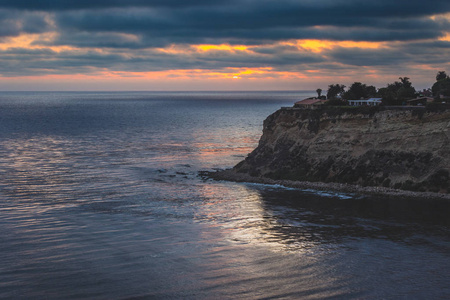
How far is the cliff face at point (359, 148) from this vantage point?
62125mm

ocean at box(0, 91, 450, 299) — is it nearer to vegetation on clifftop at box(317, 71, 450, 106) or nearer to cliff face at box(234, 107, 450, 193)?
cliff face at box(234, 107, 450, 193)

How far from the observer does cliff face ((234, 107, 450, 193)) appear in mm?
62125

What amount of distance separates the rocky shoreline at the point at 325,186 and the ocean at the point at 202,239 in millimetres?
1875

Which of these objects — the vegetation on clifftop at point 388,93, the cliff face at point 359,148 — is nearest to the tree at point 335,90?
the vegetation on clifftop at point 388,93

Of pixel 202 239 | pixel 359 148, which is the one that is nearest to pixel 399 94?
pixel 359 148

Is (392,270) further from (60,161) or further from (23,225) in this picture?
(60,161)

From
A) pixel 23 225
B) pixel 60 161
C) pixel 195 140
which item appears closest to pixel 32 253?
pixel 23 225

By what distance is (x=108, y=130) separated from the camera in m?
155

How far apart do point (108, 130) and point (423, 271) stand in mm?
130810

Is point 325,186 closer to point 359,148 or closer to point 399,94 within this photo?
point 359,148

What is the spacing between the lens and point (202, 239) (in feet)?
141

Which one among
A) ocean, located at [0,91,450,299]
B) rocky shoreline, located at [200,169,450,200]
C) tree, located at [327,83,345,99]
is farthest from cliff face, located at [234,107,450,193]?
tree, located at [327,83,345,99]

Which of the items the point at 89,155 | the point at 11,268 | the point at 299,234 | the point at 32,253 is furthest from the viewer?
the point at 89,155

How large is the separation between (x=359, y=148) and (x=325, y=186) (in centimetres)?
804
